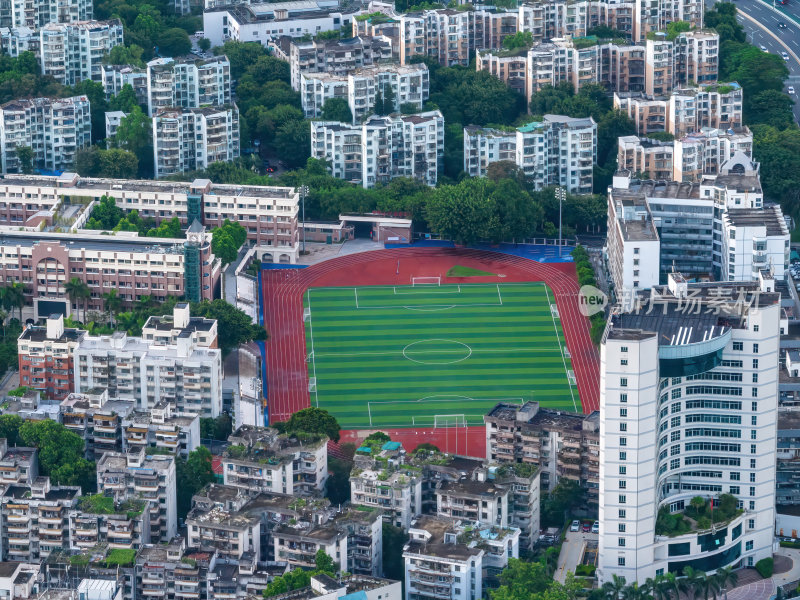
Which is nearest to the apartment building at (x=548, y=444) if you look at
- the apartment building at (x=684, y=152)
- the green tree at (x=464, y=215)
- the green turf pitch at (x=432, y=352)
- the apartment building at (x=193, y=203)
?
the green turf pitch at (x=432, y=352)

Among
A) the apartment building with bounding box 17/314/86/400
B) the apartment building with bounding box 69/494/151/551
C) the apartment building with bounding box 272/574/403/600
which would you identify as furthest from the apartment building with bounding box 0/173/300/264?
the apartment building with bounding box 272/574/403/600

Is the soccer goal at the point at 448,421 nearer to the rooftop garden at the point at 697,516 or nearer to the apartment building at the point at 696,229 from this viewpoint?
the apartment building at the point at 696,229

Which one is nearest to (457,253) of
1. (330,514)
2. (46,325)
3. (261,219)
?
(261,219)

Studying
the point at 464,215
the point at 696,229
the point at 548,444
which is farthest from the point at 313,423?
the point at 696,229

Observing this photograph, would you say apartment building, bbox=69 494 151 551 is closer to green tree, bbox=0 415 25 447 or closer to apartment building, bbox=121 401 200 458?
apartment building, bbox=121 401 200 458

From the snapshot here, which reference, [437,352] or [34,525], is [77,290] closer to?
[437,352]

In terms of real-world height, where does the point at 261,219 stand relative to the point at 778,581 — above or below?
above

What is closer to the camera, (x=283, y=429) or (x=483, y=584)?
(x=483, y=584)

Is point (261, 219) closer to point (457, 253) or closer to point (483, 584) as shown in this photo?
point (457, 253)
